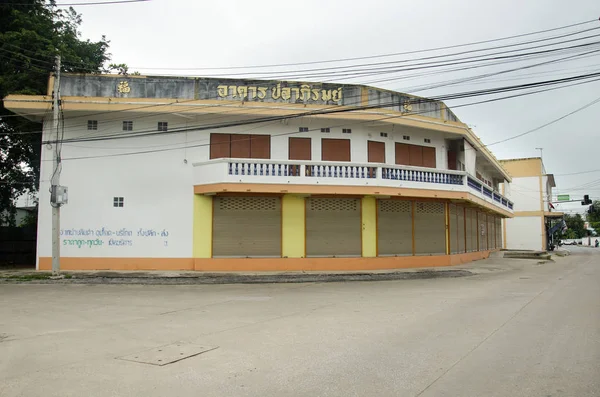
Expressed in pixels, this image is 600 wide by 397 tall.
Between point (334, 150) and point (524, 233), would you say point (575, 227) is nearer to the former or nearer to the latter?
point (524, 233)

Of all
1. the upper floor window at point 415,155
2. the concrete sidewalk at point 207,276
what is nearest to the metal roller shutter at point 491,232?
the upper floor window at point 415,155

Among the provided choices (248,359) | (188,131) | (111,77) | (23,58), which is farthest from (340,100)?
(248,359)

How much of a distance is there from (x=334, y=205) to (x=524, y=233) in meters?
35.8

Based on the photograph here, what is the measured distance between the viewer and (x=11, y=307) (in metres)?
11.0

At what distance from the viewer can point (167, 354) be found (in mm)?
6621

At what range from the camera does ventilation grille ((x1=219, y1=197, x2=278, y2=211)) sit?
19.7 metres

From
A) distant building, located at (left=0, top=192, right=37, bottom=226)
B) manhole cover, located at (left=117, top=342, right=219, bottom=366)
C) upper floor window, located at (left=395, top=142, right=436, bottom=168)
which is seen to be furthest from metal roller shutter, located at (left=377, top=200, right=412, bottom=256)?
distant building, located at (left=0, top=192, right=37, bottom=226)

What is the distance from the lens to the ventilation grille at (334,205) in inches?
802

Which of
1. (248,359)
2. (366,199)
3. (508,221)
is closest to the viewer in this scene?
(248,359)

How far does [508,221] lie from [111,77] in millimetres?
43316

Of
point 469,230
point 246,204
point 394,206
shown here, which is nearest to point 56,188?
point 246,204

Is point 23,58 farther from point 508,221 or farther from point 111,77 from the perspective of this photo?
point 508,221

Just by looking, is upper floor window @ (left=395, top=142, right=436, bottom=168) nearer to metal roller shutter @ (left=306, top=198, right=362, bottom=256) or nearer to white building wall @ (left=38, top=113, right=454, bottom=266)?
metal roller shutter @ (left=306, top=198, right=362, bottom=256)

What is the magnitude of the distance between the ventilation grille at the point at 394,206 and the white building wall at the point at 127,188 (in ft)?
23.3
